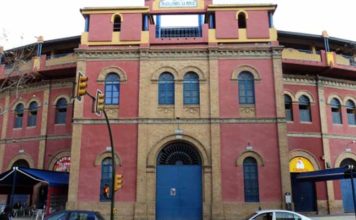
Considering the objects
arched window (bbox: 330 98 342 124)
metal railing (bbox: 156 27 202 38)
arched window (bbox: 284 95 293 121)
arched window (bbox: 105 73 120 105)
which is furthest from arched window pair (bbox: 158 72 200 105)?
arched window (bbox: 330 98 342 124)

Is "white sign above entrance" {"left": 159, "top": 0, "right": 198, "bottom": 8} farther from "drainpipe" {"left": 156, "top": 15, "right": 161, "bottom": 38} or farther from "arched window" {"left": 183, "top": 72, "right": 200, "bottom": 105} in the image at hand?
"arched window" {"left": 183, "top": 72, "right": 200, "bottom": 105}

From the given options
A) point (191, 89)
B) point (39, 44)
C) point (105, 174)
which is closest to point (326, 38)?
point (191, 89)

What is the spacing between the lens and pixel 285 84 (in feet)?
87.2

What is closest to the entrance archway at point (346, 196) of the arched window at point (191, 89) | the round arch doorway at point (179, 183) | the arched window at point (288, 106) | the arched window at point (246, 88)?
the arched window at point (288, 106)

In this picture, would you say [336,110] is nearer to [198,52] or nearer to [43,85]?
[198,52]

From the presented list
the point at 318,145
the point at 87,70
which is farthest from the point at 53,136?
the point at 318,145

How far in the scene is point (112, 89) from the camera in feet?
75.4

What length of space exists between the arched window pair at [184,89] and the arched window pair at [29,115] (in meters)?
10.8

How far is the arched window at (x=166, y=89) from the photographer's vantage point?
22516 mm

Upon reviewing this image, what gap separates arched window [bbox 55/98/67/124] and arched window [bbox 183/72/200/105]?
9.71 m

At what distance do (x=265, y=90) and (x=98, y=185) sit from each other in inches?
445

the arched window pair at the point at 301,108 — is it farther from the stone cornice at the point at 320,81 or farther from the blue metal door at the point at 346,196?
the blue metal door at the point at 346,196

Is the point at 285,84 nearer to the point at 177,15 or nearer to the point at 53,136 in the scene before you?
the point at 177,15

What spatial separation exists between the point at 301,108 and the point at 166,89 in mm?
10468
